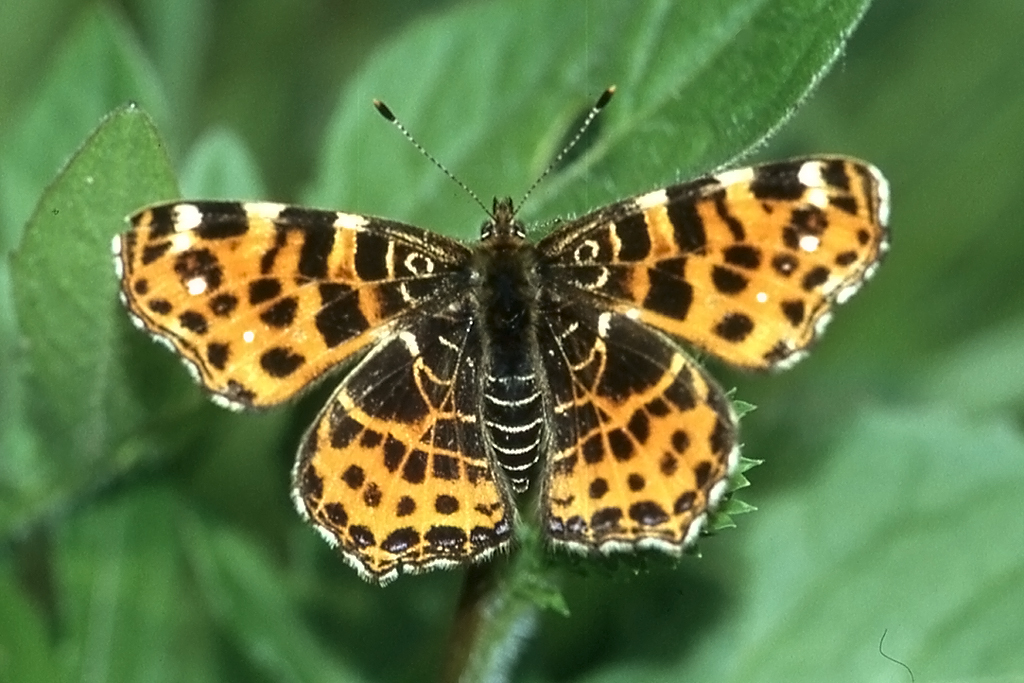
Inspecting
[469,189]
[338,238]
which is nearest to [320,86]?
[469,189]

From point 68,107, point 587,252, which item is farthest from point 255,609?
point 68,107

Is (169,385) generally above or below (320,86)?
below

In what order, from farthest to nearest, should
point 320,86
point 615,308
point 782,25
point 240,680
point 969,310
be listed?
point 320,86 → point 969,310 → point 240,680 → point 615,308 → point 782,25

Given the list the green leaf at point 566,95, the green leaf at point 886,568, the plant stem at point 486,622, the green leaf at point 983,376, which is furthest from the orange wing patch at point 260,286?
the green leaf at point 983,376

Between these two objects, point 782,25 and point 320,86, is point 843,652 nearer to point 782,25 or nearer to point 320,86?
point 782,25

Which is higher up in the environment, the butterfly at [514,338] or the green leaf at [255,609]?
the butterfly at [514,338]

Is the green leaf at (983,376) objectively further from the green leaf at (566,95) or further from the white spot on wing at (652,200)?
the white spot on wing at (652,200)

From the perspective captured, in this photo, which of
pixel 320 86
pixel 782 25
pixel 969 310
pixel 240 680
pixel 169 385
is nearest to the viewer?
pixel 782 25

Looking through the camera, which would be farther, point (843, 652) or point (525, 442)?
point (843, 652)
